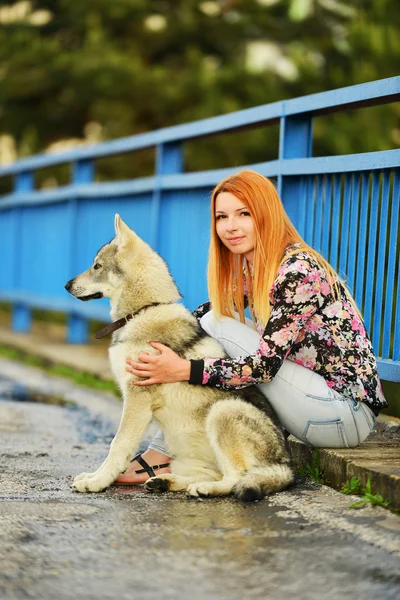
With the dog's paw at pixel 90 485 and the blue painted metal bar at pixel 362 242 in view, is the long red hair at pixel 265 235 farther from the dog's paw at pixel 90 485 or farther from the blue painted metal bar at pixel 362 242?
the dog's paw at pixel 90 485

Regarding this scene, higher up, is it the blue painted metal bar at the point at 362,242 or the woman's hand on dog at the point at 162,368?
the blue painted metal bar at the point at 362,242

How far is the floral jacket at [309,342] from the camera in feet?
13.9

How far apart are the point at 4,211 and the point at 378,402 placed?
992 cm

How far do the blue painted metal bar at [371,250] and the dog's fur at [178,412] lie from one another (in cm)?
98

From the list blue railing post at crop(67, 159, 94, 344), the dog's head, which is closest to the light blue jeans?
the dog's head

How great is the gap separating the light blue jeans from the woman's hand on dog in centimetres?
36

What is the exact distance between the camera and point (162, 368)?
4305 millimetres

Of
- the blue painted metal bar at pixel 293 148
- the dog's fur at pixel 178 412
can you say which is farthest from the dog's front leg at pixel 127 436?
the blue painted metal bar at pixel 293 148

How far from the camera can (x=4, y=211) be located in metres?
13.6

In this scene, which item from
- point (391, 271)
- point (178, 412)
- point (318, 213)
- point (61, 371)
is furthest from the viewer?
point (61, 371)

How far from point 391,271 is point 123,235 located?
4.34 feet

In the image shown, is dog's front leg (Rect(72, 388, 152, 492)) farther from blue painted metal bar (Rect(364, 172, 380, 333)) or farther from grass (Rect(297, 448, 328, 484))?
blue painted metal bar (Rect(364, 172, 380, 333))

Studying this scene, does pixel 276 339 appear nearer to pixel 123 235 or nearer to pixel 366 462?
pixel 366 462

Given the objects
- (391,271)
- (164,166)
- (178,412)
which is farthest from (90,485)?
(164,166)
